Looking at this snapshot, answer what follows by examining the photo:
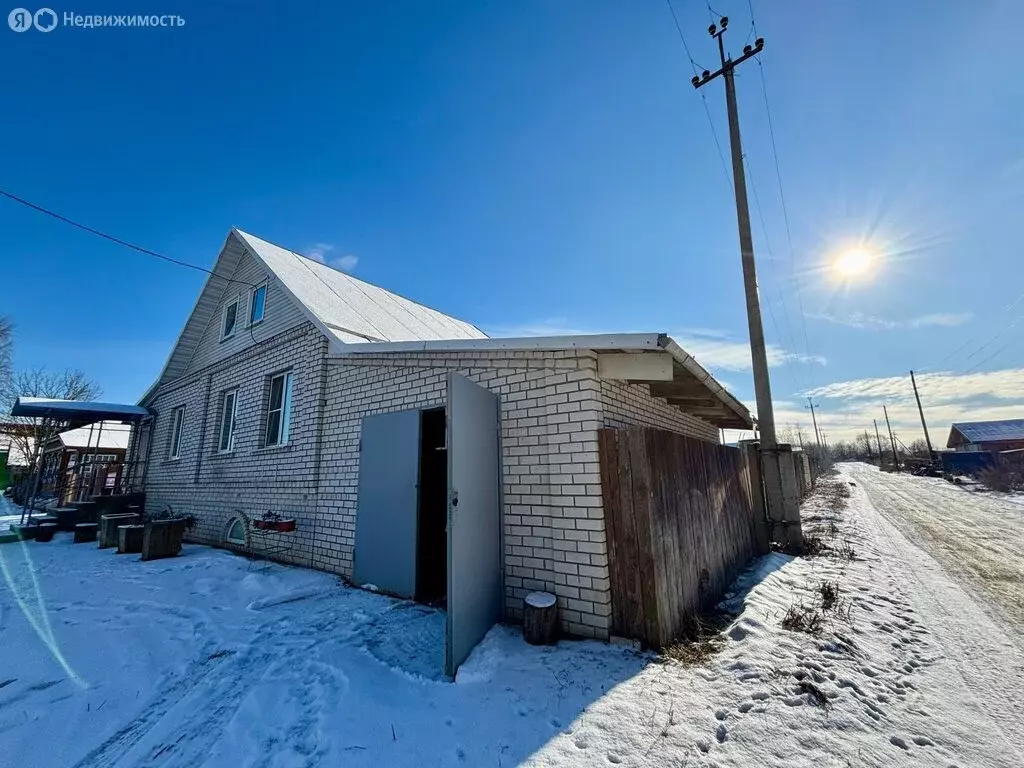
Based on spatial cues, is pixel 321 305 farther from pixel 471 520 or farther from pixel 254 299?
pixel 471 520

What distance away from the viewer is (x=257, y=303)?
31.2 ft

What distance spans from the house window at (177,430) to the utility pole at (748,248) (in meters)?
14.2

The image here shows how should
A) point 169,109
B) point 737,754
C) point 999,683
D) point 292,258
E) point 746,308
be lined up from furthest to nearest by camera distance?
point 292,258 → point 746,308 → point 169,109 → point 999,683 → point 737,754

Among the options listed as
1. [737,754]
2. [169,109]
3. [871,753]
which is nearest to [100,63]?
[169,109]

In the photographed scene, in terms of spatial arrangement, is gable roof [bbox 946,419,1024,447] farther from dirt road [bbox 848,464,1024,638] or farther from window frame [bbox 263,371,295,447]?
window frame [bbox 263,371,295,447]

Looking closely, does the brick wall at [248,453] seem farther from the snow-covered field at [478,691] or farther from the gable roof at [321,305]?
the snow-covered field at [478,691]

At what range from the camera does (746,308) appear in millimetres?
7902

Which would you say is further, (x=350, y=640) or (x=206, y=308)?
(x=206, y=308)

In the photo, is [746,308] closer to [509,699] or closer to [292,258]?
[509,699]

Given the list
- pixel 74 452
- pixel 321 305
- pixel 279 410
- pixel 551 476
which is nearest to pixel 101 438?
pixel 74 452

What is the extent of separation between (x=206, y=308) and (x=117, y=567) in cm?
712

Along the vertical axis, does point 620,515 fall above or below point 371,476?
below

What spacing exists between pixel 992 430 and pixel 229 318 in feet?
211

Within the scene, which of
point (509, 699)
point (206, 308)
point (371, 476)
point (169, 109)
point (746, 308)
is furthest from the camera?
point (206, 308)
